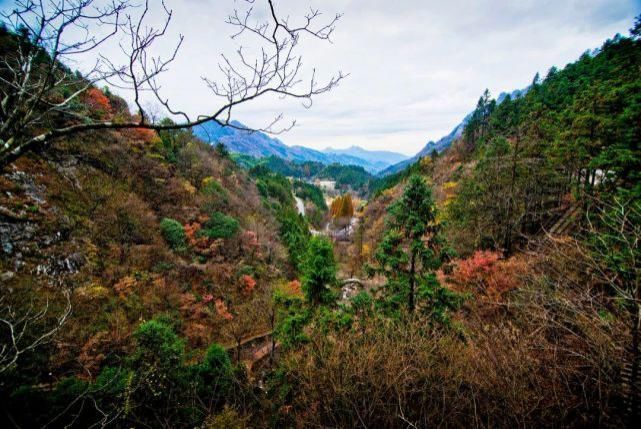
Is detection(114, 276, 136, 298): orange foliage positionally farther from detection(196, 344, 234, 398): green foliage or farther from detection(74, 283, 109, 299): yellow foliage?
detection(196, 344, 234, 398): green foliage

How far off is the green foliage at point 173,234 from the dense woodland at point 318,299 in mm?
139

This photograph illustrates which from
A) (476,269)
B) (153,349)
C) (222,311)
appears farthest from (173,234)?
(476,269)

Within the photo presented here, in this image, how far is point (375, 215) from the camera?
186 feet

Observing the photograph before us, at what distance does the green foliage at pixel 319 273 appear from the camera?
11516 mm

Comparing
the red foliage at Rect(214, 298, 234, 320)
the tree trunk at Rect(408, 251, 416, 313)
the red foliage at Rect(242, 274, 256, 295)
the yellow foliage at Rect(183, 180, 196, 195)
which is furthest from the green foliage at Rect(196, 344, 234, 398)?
the yellow foliage at Rect(183, 180, 196, 195)

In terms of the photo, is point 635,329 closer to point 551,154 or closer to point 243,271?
point 551,154

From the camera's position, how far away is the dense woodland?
541cm

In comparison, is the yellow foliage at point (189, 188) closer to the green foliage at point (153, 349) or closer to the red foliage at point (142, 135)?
the red foliage at point (142, 135)

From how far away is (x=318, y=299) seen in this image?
11742 millimetres

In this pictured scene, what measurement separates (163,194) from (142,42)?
22520 mm

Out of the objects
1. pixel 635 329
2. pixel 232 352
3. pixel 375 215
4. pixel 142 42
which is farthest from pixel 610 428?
pixel 375 215

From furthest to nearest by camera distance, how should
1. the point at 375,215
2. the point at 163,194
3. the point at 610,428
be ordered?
the point at 375,215, the point at 163,194, the point at 610,428

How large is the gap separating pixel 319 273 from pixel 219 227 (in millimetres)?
13815

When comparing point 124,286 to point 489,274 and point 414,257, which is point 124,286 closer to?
point 414,257
